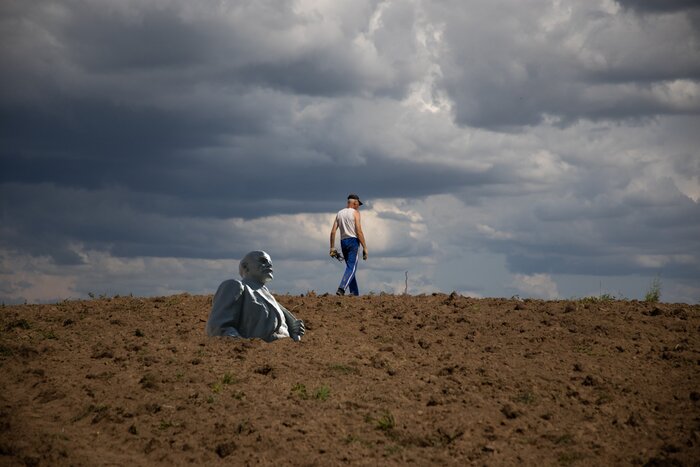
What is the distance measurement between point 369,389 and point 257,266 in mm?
2985

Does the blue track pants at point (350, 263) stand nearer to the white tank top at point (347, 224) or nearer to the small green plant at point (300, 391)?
the white tank top at point (347, 224)

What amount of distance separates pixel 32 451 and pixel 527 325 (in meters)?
8.03

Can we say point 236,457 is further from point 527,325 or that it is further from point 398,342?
point 527,325

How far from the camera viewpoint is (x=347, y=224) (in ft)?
61.0

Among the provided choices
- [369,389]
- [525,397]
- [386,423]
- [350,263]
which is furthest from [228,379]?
[350,263]

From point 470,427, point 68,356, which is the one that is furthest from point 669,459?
point 68,356

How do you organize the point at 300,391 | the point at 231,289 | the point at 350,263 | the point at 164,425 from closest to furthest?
the point at 164,425 → the point at 300,391 → the point at 231,289 → the point at 350,263

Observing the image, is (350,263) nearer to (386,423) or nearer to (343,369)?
(343,369)

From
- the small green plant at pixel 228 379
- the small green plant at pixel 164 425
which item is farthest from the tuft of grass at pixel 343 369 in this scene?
the small green plant at pixel 164 425

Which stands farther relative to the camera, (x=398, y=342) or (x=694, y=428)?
(x=398, y=342)

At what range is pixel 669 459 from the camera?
941 centimetres

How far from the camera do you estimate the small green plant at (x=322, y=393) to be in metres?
10.9

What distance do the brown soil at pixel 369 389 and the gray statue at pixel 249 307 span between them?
0.24 meters

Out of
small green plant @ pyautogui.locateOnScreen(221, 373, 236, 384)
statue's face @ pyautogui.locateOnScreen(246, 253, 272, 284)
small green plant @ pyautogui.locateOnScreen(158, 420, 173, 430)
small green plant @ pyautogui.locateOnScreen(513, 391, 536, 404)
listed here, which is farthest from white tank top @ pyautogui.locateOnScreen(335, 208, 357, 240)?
small green plant @ pyautogui.locateOnScreen(158, 420, 173, 430)
